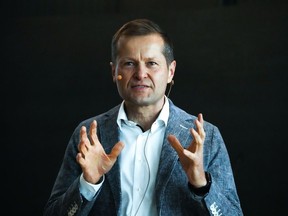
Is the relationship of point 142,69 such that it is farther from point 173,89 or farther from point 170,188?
point 173,89

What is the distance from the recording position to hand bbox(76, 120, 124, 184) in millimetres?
1628

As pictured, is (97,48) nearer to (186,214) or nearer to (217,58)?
(217,58)

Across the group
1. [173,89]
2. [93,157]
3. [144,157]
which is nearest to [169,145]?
[144,157]

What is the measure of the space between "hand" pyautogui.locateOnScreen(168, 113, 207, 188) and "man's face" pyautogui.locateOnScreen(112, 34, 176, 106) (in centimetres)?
28

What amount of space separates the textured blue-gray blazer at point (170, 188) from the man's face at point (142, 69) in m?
0.13

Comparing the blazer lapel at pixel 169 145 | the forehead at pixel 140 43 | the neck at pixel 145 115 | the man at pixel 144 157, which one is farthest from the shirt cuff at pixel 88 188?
the forehead at pixel 140 43

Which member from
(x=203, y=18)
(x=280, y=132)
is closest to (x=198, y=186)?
(x=280, y=132)

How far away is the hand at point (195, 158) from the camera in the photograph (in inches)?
61.8

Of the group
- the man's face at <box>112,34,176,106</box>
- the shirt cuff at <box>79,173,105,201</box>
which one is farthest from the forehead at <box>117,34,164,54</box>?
the shirt cuff at <box>79,173,105,201</box>

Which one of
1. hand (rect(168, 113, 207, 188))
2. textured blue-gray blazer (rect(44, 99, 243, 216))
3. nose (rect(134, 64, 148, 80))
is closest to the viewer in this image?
hand (rect(168, 113, 207, 188))

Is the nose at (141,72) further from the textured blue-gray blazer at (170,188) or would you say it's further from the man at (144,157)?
the textured blue-gray blazer at (170,188)

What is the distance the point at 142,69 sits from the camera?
1829mm

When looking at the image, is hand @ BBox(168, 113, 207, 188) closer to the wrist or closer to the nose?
the wrist

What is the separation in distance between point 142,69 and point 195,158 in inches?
17.3
